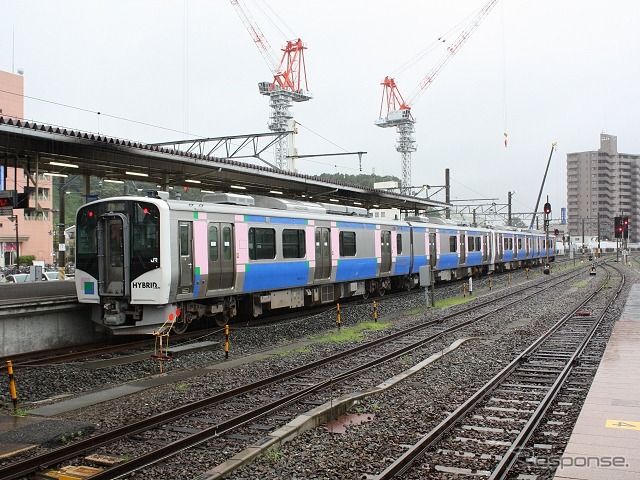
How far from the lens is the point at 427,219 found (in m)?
30.9

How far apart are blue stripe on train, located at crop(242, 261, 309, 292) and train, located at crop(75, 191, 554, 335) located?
0.03 meters

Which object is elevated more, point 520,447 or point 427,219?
point 427,219

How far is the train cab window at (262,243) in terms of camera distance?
1620cm

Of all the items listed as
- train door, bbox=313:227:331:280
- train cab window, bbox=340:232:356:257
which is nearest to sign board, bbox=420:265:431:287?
train cab window, bbox=340:232:356:257

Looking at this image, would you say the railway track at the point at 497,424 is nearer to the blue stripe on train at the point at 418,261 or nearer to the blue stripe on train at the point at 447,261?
the blue stripe on train at the point at 418,261

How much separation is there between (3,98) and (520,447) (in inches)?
2358

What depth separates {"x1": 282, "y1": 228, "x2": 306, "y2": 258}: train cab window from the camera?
17.6 meters

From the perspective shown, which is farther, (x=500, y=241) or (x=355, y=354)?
(x=500, y=241)

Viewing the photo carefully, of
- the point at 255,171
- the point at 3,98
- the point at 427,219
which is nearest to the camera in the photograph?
the point at 255,171

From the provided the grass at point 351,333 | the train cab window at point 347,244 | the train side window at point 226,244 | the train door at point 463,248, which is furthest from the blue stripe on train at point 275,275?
the train door at point 463,248

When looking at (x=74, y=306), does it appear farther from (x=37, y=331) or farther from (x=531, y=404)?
(x=531, y=404)

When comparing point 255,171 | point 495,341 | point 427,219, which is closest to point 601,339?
point 495,341

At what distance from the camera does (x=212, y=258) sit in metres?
14.7

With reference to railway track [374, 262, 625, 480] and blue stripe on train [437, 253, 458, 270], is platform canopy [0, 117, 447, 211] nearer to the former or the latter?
blue stripe on train [437, 253, 458, 270]
